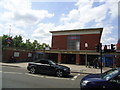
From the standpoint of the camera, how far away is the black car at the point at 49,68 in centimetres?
1031

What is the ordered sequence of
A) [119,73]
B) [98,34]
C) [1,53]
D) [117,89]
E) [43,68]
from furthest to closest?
1. [98,34]
2. [1,53]
3. [43,68]
4. [119,73]
5. [117,89]

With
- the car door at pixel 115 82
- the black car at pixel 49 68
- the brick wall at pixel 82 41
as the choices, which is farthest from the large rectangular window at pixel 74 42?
the car door at pixel 115 82

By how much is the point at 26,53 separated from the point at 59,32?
34.7 feet

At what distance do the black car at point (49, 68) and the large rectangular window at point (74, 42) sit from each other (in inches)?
756

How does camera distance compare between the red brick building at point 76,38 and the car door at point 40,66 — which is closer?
the car door at point 40,66

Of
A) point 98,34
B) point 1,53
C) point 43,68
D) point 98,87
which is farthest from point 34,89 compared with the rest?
point 98,34

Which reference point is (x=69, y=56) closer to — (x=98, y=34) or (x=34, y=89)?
(x=98, y=34)

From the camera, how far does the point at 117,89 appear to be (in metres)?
4.21

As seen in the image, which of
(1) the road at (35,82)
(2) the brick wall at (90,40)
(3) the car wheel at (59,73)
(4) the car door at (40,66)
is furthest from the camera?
(2) the brick wall at (90,40)

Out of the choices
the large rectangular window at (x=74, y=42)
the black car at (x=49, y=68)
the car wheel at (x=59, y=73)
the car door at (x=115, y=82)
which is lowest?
the car wheel at (x=59, y=73)

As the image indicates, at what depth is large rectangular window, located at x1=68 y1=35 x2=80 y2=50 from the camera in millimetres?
29438

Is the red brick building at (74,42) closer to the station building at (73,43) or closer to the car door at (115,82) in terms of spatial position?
the station building at (73,43)

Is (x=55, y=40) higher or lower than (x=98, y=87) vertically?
higher

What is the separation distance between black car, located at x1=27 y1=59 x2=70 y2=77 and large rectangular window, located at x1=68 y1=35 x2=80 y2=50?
19212 mm
